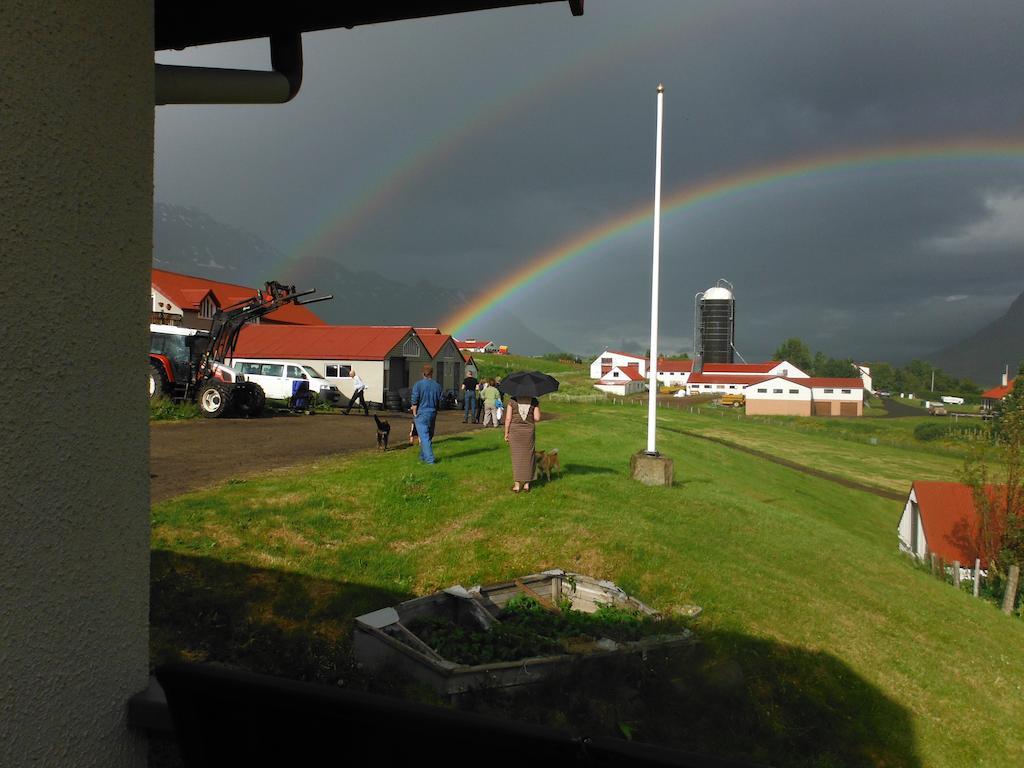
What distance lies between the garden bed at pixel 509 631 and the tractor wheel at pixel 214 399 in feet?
51.4

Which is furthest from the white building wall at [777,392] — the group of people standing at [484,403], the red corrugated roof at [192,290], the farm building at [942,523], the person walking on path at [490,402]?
the person walking on path at [490,402]

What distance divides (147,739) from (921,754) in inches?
285

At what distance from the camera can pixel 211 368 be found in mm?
21562

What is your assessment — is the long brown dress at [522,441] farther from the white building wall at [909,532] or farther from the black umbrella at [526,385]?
the white building wall at [909,532]

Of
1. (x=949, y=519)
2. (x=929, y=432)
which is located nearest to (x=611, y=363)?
(x=929, y=432)

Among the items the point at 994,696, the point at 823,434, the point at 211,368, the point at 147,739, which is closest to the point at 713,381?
the point at 823,434

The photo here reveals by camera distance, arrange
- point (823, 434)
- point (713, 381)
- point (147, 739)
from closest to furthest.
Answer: point (147, 739), point (823, 434), point (713, 381)

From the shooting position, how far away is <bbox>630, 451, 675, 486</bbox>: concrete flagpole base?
45.6 feet

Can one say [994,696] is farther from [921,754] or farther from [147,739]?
[147,739]

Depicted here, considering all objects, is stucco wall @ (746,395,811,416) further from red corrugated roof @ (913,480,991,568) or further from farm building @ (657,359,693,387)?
red corrugated roof @ (913,480,991,568)

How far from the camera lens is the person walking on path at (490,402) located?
2223 cm

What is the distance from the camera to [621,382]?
105 meters

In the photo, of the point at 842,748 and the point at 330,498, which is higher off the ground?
the point at 330,498

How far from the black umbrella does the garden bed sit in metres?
4.03
